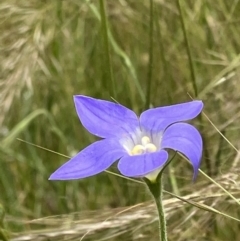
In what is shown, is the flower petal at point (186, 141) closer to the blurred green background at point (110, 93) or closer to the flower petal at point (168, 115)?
the flower petal at point (168, 115)

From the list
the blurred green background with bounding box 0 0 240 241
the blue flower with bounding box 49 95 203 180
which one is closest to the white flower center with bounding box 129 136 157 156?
the blue flower with bounding box 49 95 203 180

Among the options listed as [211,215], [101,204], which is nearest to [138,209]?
[211,215]

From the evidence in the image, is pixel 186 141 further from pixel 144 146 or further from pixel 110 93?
pixel 110 93

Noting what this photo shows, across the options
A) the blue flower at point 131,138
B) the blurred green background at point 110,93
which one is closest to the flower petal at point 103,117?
the blue flower at point 131,138

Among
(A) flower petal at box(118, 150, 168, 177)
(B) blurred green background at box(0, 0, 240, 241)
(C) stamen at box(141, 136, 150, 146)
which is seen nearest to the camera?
(A) flower petal at box(118, 150, 168, 177)

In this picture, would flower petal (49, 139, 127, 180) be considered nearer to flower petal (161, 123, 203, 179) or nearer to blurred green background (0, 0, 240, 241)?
flower petal (161, 123, 203, 179)

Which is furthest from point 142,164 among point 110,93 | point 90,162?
point 110,93
